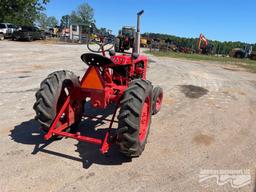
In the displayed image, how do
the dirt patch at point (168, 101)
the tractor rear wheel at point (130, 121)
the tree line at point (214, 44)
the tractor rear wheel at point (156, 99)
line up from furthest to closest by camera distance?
the tree line at point (214, 44), the dirt patch at point (168, 101), the tractor rear wheel at point (156, 99), the tractor rear wheel at point (130, 121)

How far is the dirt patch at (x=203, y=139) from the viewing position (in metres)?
4.40

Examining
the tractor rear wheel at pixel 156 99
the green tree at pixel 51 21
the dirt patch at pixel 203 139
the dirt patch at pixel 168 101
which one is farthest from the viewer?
the green tree at pixel 51 21

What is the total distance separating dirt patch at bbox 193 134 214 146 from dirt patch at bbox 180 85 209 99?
3144 mm

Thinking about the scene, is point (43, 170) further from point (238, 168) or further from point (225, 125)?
point (225, 125)

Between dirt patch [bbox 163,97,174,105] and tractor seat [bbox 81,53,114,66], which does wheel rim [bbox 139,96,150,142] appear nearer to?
tractor seat [bbox 81,53,114,66]

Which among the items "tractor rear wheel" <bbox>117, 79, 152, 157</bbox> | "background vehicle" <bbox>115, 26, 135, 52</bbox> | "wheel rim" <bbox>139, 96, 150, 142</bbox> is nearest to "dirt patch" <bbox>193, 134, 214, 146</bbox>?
"wheel rim" <bbox>139, 96, 150, 142</bbox>

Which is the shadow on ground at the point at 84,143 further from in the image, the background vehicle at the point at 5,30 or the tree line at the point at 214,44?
the tree line at the point at 214,44

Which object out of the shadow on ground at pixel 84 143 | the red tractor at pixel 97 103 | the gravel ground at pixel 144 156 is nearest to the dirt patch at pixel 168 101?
the gravel ground at pixel 144 156

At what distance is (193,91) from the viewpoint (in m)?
8.55

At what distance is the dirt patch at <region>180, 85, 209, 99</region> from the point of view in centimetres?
794

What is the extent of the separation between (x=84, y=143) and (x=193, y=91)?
5.45 m

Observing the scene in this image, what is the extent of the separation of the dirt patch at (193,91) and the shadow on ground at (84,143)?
12.9 ft

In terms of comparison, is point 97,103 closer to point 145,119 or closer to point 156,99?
point 145,119

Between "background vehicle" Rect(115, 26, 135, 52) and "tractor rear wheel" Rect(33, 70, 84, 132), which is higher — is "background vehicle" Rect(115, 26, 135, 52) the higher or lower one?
the higher one
